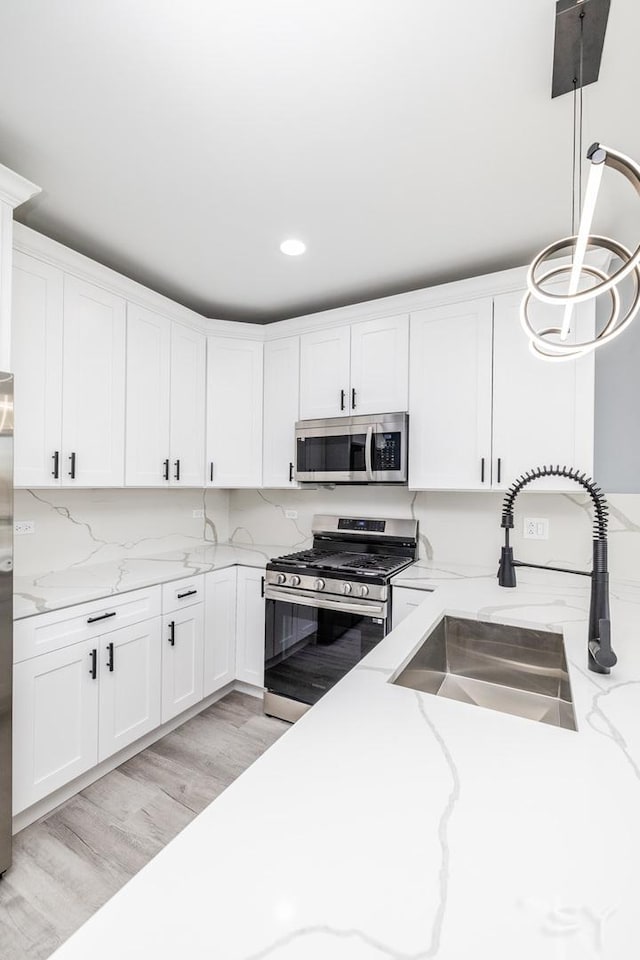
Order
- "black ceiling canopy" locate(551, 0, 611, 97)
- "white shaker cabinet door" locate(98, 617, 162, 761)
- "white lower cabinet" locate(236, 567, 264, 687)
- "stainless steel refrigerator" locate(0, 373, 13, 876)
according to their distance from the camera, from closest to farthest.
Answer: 1. "black ceiling canopy" locate(551, 0, 611, 97)
2. "stainless steel refrigerator" locate(0, 373, 13, 876)
3. "white shaker cabinet door" locate(98, 617, 162, 761)
4. "white lower cabinet" locate(236, 567, 264, 687)

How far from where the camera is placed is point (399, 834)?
61 centimetres

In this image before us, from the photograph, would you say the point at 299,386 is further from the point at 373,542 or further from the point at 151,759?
the point at 151,759

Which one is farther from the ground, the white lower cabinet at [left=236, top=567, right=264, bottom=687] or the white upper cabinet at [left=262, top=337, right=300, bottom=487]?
the white upper cabinet at [left=262, top=337, right=300, bottom=487]

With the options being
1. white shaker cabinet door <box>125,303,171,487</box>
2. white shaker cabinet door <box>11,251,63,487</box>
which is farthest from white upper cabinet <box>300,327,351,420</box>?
white shaker cabinet door <box>11,251,63,487</box>

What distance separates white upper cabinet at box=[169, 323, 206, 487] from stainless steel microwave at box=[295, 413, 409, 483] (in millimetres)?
654

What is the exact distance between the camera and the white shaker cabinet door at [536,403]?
7.16ft

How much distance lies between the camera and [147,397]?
102 inches

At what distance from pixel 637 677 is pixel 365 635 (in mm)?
1365

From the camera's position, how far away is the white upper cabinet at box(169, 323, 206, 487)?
278cm

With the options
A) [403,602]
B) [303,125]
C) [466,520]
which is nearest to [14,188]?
[303,125]

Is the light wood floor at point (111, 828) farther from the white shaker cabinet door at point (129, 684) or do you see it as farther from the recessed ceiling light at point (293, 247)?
the recessed ceiling light at point (293, 247)

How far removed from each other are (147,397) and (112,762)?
6.08ft

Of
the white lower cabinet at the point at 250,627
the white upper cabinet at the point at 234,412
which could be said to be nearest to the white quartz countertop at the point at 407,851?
the white lower cabinet at the point at 250,627

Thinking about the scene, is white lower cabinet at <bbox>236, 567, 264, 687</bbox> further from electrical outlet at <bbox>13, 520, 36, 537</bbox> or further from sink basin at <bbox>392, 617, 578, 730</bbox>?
sink basin at <bbox>392, 617, 578, 730</bbox>
